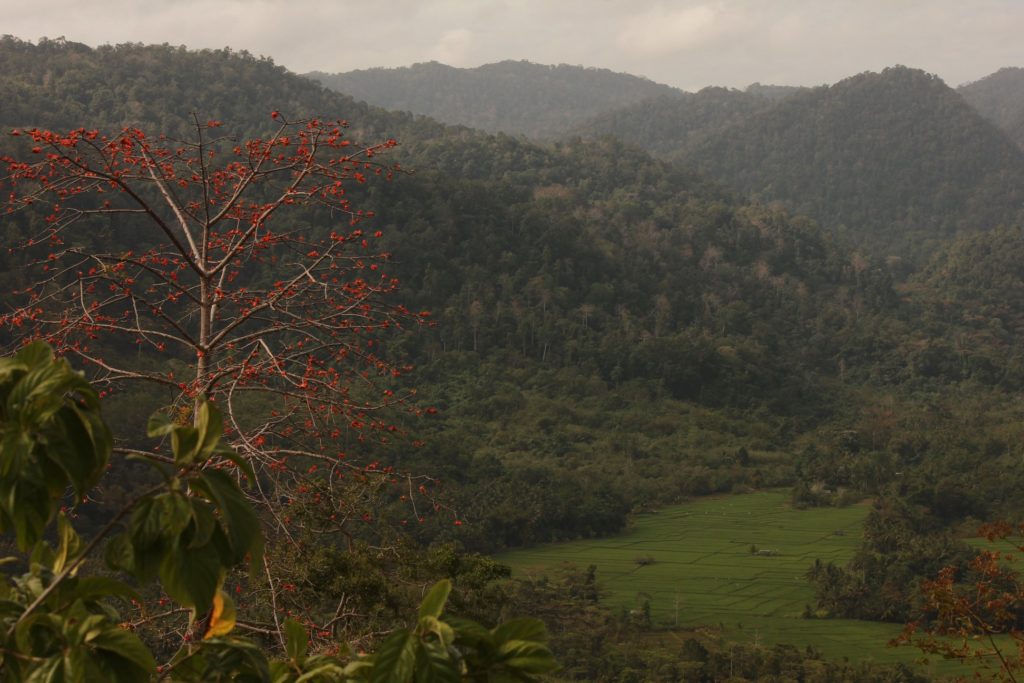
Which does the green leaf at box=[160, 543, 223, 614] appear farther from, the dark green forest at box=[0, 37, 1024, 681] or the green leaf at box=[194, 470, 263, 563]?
the dark green forest at box=[0, 37, 1024, 681]

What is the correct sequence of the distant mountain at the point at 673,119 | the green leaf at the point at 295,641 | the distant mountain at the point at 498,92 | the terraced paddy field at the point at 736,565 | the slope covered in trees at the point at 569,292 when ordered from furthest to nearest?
1. the distant mountain at the point at 498,92
2. the distant mountain at the point at 673,119
3. the slope covered in trees at the point at 569,292
4. the terraced paddy field at the point at 736,565
5. the green leaf at the point at 295,641

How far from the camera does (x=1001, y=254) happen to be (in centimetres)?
5409

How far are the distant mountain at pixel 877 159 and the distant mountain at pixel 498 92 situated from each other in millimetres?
32459

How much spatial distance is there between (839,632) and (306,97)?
138ft

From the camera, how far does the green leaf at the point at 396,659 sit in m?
1.46

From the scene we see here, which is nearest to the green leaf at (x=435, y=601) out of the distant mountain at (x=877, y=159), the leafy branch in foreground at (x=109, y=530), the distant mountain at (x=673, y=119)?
the leafy branch in foreground at (x=109, y=530)

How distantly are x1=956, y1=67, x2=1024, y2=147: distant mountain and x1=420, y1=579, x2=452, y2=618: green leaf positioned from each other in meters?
129

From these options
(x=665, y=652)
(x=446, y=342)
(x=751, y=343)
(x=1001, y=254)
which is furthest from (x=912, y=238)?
(x=665, y=652)

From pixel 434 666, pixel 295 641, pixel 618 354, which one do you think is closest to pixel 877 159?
pixel 618 354

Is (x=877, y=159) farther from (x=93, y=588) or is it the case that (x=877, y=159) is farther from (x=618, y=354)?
(x=93, y=588)

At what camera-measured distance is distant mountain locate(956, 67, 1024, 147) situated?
124 meters

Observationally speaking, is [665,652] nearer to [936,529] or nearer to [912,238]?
[936,529]

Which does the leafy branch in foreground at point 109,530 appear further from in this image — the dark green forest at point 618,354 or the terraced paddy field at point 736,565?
the terraced paddy field at point 736,565

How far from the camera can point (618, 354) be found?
38531 millimetres
